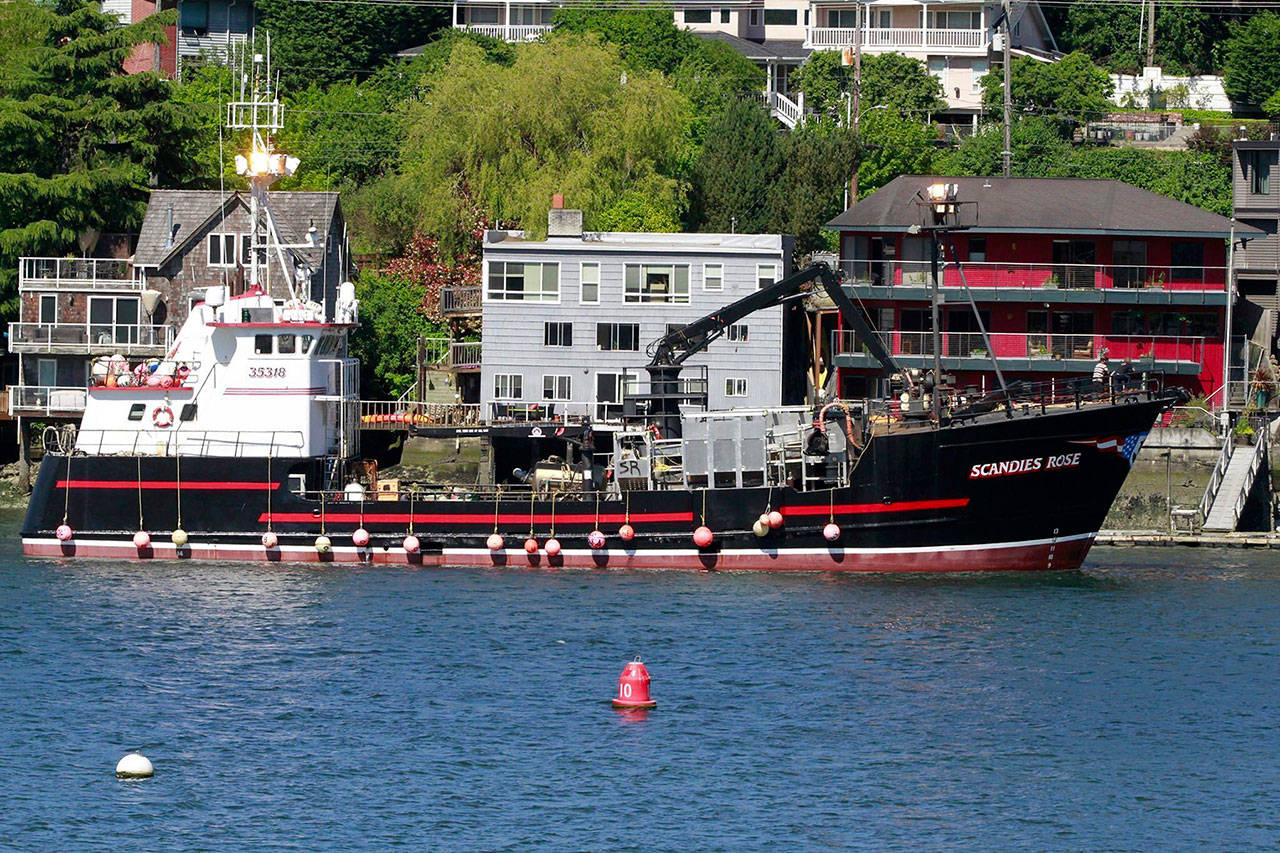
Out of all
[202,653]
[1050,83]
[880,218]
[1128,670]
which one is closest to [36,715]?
[202,653]

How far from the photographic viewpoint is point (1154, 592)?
48812mm

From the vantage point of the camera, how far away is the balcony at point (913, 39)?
92.7m

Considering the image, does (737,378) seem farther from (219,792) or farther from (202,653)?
(219,792)

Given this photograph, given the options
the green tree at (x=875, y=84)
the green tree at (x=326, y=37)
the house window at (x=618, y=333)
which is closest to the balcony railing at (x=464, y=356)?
the house window at (x=618, y=333)

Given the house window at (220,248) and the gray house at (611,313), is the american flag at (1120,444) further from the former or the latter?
the house window at (220,248)

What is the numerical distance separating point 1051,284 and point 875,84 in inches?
949

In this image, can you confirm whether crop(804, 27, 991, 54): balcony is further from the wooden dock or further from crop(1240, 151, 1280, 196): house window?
the wooden dock

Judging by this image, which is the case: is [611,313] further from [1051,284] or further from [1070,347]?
[1070,347]

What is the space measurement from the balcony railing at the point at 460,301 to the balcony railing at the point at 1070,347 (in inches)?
563

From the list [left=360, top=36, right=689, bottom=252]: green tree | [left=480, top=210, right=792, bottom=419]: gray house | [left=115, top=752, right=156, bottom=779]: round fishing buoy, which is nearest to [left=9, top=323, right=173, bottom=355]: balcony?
[left=480, top=210, right=792, bottom=419]: gray house

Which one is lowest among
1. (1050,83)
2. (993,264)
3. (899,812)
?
(899,812)

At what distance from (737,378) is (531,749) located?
32863 mm

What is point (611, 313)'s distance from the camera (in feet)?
219

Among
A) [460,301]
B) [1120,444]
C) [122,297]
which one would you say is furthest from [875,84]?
[1120,444]
